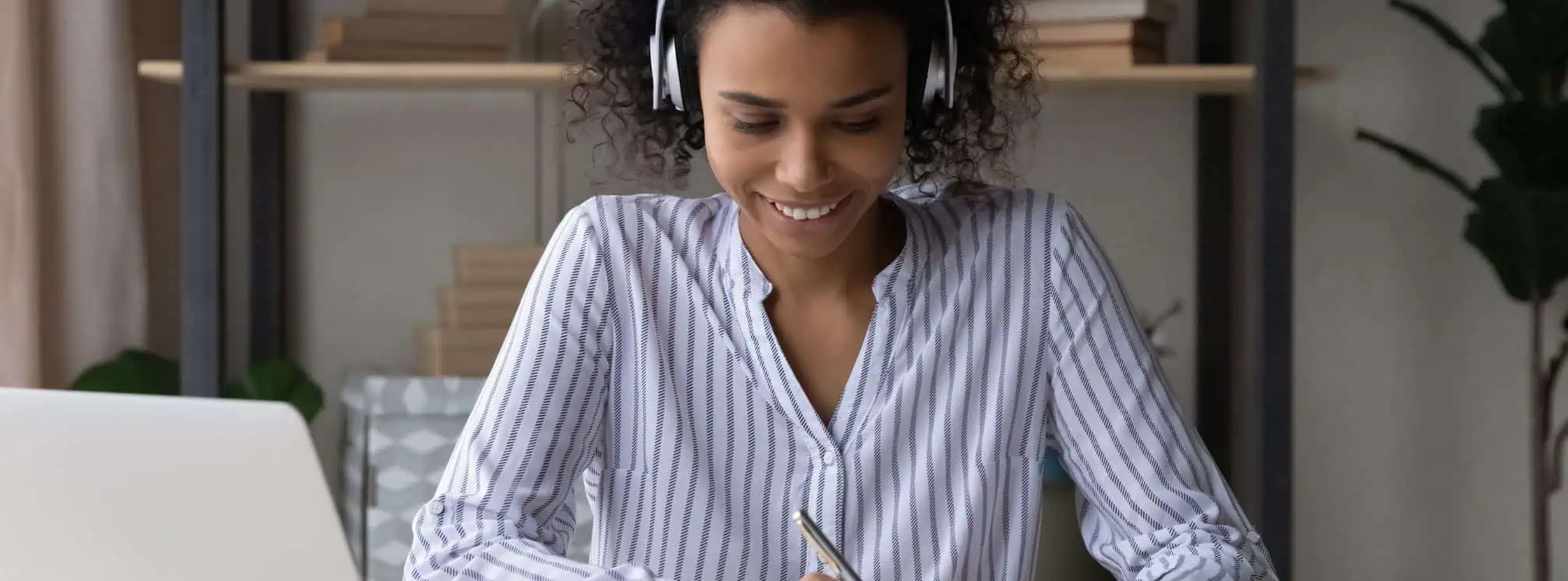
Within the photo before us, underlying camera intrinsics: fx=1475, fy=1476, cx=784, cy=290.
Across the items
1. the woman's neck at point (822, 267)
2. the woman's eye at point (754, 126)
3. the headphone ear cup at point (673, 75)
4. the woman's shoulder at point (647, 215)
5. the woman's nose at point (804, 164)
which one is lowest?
the woman's neck at point (822, 267)

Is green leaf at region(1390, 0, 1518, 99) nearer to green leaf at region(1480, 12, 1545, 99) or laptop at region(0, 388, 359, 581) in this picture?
green leaf at region(1480, 12, 1545, 99)

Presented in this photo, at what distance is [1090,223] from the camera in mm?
2250

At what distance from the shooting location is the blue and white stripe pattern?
3.50 feet

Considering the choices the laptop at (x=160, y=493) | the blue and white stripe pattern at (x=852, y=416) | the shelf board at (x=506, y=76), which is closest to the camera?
the laptop at (x=160, y=493)

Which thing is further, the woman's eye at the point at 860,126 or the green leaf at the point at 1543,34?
the green leaf at the point at 1543,34

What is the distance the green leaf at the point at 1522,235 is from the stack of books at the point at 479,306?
4.09 ft

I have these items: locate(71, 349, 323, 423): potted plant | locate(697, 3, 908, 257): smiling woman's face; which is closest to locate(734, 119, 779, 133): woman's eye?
locate(697, 3, 908, 257): smiling woman's face

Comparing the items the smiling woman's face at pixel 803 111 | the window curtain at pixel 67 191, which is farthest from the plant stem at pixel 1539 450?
the window curtain at pixel 67 191

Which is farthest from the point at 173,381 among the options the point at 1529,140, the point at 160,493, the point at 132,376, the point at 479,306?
the point at 1529,140

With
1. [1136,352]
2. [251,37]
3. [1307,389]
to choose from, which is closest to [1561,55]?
[1307,389]

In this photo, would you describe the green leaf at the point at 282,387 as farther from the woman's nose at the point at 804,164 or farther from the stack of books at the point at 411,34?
the woman's nose at the point at 804,164

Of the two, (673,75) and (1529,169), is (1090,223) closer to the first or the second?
(1529,169)

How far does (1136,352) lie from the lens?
110 centimetres

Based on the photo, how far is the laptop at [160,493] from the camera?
0.55m
